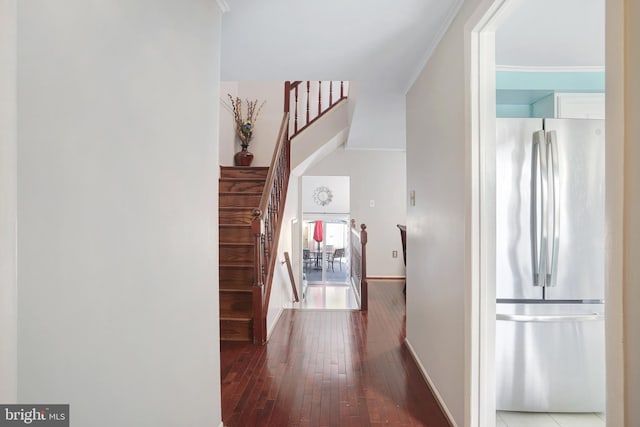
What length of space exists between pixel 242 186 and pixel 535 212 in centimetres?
357

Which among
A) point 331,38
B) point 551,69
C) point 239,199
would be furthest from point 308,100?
point 551,69

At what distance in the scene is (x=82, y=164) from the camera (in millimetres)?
882

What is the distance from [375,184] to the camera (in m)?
6.93

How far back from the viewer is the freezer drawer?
2105 millimetres

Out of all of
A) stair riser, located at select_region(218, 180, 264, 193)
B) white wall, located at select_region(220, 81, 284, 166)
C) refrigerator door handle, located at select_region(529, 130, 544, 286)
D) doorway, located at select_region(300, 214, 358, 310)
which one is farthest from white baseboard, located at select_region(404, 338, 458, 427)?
doorway, located at select_region(300, 214, 358, 310)

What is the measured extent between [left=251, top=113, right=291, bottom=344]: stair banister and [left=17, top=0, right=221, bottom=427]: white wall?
163 centimetres

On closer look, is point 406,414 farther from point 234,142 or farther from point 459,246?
point 234,142

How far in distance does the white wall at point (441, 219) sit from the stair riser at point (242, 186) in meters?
2.35

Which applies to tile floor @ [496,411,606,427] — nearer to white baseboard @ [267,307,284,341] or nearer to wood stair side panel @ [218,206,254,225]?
white baseboard @ [267,307,284,341]

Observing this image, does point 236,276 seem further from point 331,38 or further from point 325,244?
point 325,244

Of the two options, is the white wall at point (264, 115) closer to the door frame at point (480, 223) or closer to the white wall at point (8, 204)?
the door frame at point (480, 223)

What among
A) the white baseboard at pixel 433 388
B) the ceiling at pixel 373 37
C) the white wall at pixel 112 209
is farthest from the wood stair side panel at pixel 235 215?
the white wall at pixel 112 209

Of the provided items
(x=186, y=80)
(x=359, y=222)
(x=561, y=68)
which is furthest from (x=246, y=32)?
(x=359, y=222)

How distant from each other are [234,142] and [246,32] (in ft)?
11.7
